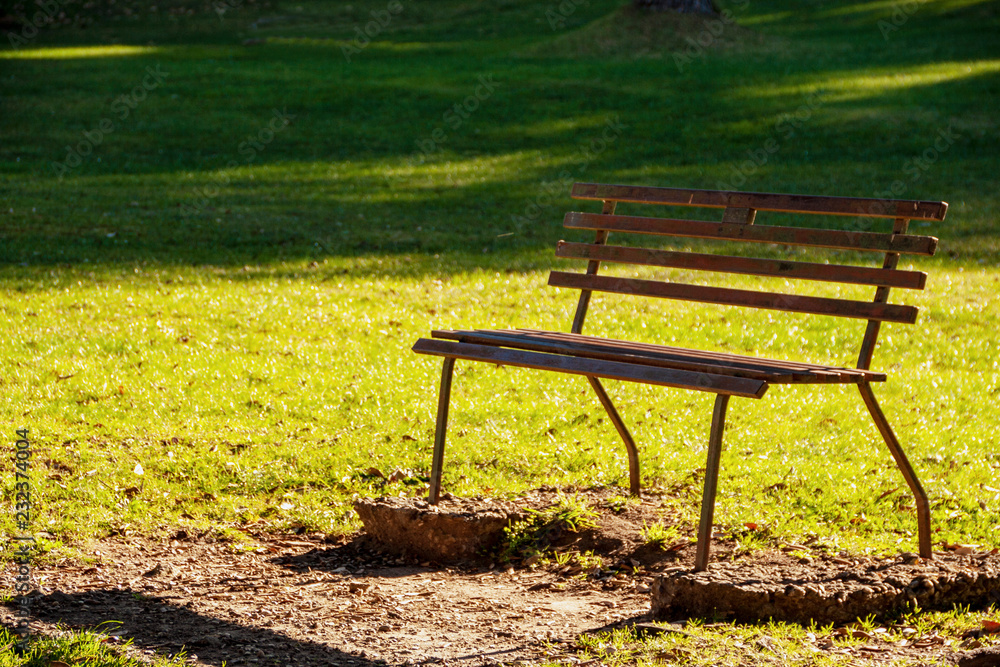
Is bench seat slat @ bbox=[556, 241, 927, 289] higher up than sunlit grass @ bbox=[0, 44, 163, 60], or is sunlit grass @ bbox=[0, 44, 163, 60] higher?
sunlit grass @ bbox=[0, 44, 163, 60]

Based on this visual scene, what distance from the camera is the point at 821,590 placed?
3479mm

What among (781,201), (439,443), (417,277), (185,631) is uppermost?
(781,201)

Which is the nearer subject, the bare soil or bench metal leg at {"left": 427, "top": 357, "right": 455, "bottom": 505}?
the bare soil

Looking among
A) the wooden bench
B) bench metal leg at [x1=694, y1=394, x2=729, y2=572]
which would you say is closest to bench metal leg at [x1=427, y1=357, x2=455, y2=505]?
the wooden bench

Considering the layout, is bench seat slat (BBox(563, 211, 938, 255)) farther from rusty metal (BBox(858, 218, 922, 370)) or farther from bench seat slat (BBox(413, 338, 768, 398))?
bench seat slat (BBox(413, 338, 768, 398))

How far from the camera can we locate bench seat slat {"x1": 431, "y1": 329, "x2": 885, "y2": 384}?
3523 mm

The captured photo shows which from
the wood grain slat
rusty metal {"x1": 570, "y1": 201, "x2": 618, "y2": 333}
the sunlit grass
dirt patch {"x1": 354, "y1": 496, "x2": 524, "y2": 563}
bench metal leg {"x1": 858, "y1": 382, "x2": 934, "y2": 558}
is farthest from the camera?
→ the sunlit grass

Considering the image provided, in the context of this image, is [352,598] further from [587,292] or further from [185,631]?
[587,292]

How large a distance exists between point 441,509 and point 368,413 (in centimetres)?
163

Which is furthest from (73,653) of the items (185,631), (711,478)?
(711,478)

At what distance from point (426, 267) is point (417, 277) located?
46cm

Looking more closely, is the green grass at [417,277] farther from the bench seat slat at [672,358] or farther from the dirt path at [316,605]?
the bench seat slat at [672,358]

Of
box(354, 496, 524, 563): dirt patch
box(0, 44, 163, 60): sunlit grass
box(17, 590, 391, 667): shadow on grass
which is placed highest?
box(0, 44, 163, 60): sunlit grass

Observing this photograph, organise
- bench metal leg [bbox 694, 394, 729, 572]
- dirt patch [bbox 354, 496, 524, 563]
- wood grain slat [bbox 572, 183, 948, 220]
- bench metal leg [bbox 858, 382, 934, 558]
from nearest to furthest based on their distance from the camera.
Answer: bench metal leg [bbox 694, 394, 729, 572] → bench metal leg [bbox 858, 382, 934, 558] → wood grain slat [bbox 572, 183, 948, 220] → dirt patch [bbox 354, 496, 524, 563]
